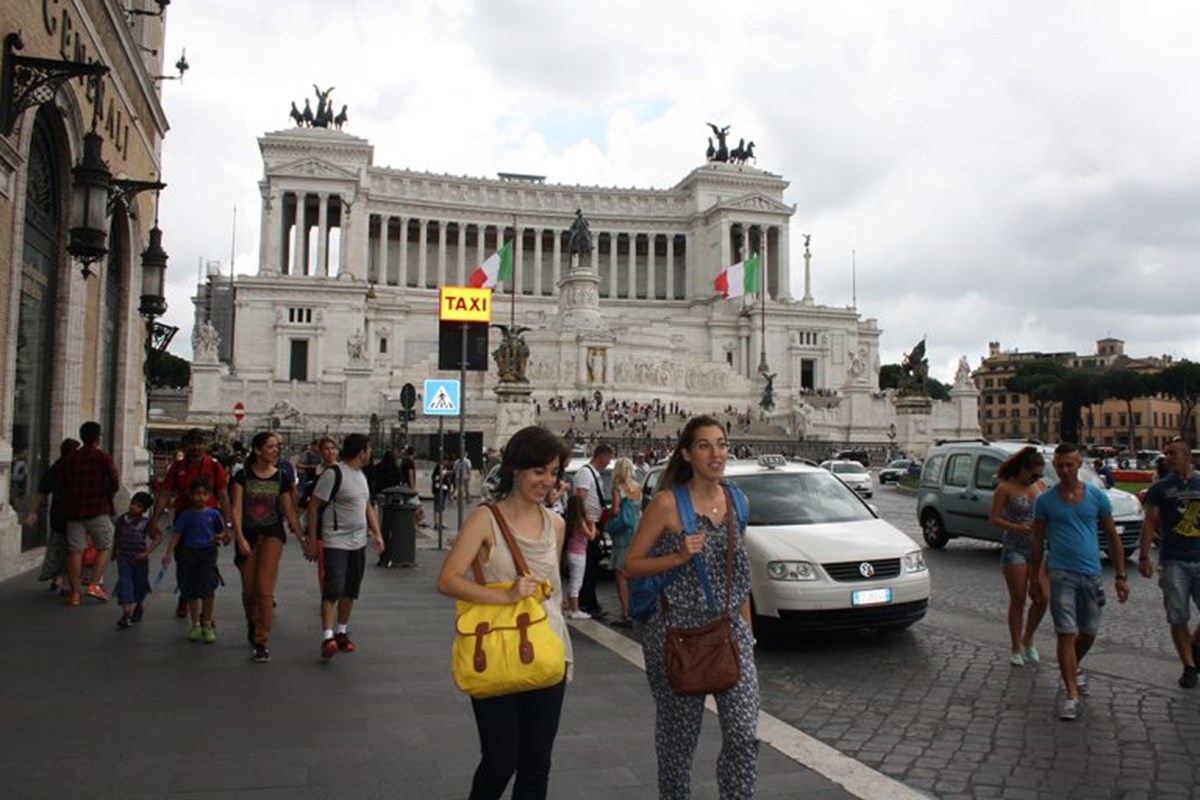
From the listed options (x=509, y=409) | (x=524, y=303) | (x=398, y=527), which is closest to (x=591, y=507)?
(x=398, y=527)

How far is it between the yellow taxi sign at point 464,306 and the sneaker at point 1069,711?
35.6 ft

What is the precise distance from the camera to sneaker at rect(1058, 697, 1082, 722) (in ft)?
21.2

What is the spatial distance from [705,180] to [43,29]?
295ft

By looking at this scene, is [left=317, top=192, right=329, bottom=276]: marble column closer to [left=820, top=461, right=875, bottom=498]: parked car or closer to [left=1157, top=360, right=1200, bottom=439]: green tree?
[left=820, top=461, right=875, bottom=498]: parked car

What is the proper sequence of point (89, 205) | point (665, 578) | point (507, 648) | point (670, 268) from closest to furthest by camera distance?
point (507, 648)
point (665, 578)
point (89, 205)
point (670, 268)

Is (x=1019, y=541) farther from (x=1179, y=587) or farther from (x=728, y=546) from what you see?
(x=728, y=546)

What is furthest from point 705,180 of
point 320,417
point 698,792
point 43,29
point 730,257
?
point 698,792

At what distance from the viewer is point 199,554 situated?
8852mm

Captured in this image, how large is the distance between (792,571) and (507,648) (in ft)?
17.3

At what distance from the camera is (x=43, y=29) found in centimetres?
1145

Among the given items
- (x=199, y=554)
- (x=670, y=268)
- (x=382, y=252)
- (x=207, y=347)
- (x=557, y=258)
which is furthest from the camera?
(x=670, y=268)

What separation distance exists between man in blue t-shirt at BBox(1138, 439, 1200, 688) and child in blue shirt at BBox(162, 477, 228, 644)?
24.7 ft

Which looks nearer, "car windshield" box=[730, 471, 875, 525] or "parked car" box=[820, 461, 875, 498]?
"car windshield" box=[730, 471, 875, 525]

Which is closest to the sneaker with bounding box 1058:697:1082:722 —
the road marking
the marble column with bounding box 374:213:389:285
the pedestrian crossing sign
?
the road marking
